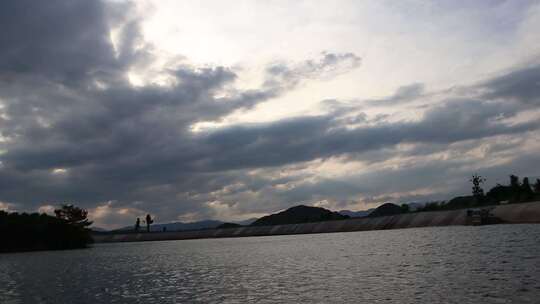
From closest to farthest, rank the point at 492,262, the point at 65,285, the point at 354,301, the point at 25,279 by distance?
the point at 354,301
the point at 492,262
the point at 65,285
the point at 25,279

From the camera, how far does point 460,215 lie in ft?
601

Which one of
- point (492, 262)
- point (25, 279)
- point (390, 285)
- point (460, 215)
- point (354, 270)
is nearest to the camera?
point (390, 285)

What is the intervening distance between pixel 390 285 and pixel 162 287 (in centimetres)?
2525

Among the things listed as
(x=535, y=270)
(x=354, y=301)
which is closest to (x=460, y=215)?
(x=535, y=270)

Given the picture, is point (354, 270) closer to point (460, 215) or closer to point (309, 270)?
point (309, 270)

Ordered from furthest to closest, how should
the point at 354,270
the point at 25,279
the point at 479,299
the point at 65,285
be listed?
the point at 25,279 → the point at 65,285 → the point at 354,270 → the point at 479,299

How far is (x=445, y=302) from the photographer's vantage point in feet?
109

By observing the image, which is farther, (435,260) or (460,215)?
(460,215)

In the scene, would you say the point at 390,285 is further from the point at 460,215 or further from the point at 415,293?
the point at 460,215

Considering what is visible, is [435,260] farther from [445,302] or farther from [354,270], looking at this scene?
[445,302]

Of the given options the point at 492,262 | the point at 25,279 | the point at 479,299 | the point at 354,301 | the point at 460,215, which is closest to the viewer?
the point at 479,299

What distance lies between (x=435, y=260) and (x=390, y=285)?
796 inches

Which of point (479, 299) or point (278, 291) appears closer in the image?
point (479, 299)

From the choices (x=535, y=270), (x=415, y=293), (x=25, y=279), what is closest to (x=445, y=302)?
(x=415, y=293)
